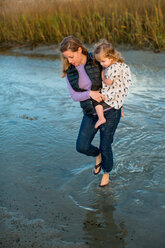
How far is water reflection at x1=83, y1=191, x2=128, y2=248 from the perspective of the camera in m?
2.75

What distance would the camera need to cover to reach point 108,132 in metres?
3.33

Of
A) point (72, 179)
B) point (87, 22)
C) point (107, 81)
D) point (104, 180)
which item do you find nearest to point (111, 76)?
point (107, 81)

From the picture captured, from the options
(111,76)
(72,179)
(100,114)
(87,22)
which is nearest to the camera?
(111,76)

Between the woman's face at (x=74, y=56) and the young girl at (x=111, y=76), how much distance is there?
0.49 ft

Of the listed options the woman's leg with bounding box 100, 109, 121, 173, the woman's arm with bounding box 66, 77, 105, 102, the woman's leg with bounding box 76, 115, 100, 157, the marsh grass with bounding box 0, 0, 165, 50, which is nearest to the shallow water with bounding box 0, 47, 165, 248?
the woman's leg with bounding box 100, 109, 121, 173

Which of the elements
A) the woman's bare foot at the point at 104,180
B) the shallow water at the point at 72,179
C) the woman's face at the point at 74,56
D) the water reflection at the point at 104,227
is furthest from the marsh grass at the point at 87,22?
the water reflection at the point at 104,227

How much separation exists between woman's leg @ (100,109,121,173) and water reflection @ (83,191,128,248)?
371 mm

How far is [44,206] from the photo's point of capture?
10.8ft

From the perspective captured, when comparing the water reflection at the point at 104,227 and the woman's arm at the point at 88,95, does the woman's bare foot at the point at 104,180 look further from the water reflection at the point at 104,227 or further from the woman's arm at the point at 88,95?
the woman's arm at the point at 88,95

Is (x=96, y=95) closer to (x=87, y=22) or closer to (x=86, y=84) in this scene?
(x=86, y=84)

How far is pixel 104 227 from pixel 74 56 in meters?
1.50

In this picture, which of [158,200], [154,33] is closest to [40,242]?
[158,200]

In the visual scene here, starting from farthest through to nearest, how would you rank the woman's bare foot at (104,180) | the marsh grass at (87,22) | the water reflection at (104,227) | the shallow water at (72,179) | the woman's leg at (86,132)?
the marsh grass at (87,22) → the woman's bare foot at (104,180) → the woman's leg at (86,132) → the shallow water at (72,179) → the water reflection at (104,227)

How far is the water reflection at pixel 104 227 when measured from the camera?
108 inches
